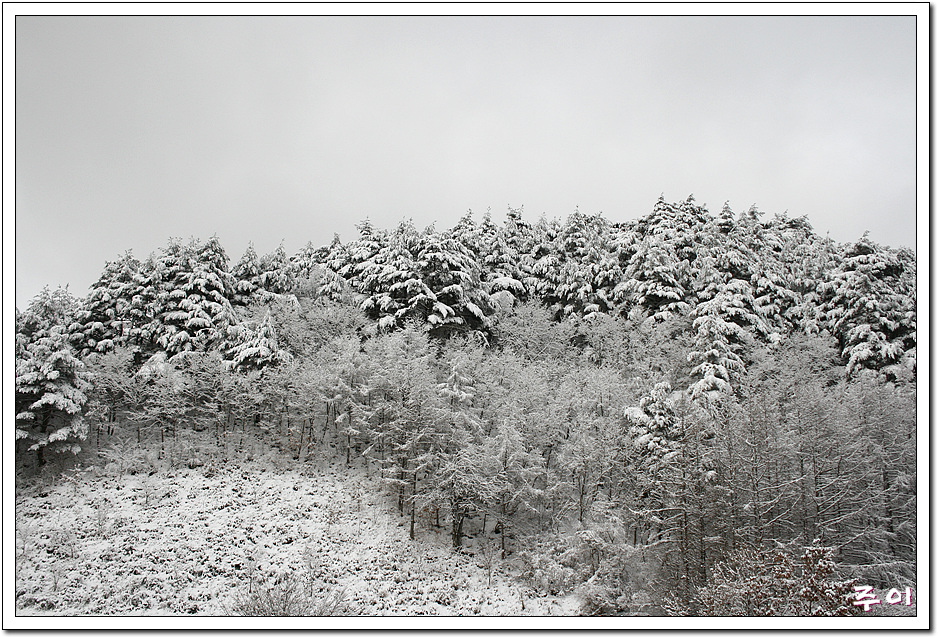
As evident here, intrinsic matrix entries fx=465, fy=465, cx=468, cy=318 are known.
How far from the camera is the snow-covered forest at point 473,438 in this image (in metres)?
11.8

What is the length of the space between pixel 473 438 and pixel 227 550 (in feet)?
26.9

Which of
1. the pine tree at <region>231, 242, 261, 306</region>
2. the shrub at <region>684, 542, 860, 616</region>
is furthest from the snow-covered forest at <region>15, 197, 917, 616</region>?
the pine tree at <region>231, 242, 261, 306</region>

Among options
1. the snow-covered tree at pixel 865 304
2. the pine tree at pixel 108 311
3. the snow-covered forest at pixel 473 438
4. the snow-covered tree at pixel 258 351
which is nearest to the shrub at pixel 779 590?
the snow-covered forest at pixel 473 438

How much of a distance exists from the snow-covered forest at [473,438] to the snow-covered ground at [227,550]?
9cm

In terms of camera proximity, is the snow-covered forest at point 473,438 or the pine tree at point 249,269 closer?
the snow-covered forest at point 473,438

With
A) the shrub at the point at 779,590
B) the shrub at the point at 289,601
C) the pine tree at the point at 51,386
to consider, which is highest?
the pine tree at the point at 51,386

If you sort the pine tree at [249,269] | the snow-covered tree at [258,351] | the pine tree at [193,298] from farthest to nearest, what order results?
the pine tree at [249,269], the pine tree at [193,298], the snow-covered tree at [258,351]

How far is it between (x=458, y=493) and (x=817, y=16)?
47.7 feet

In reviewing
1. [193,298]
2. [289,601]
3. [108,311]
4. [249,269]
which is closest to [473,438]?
[289,601]

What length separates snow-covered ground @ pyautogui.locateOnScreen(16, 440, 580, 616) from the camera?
11.5 m

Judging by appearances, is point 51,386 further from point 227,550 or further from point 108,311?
point 227,550

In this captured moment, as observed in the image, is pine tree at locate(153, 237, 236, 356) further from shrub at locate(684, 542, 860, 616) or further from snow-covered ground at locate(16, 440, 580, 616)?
shrub at locate(684, 542, 860, 616)

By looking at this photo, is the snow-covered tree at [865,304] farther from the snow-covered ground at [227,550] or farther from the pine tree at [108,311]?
the pine tree at [108,311]
